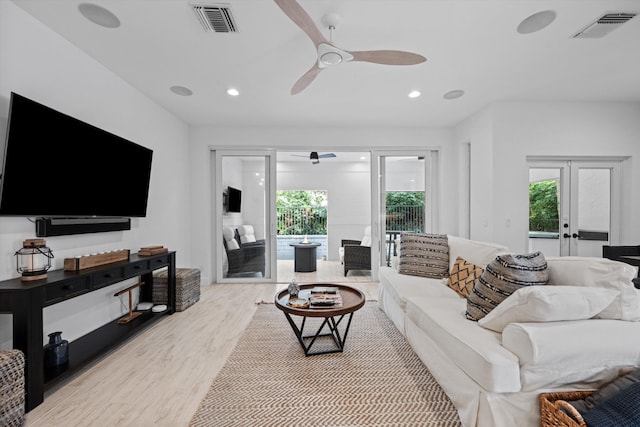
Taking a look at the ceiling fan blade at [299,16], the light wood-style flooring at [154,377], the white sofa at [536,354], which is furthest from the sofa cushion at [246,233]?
the white sofa at [536,354]

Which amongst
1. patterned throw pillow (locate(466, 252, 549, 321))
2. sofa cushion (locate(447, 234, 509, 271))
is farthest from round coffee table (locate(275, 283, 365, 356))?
sofa cushion (locate(447, 234, 509, 271))

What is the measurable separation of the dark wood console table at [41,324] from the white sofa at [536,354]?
8.31ft

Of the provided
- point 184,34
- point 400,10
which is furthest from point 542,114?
point 184,34

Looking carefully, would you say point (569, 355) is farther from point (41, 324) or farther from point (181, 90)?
point (181, 90)

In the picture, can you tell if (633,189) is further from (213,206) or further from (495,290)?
(213,206)

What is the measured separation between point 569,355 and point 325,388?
1.39 m

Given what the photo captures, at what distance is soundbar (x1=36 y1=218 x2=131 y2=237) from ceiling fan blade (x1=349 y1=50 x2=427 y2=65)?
268cm

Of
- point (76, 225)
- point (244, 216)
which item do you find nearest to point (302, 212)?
point (244, 216)

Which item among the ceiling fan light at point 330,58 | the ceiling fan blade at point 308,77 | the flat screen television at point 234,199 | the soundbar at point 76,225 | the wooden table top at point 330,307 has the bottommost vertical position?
the wooden table top at point 330,307

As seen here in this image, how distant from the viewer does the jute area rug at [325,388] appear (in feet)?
5.48

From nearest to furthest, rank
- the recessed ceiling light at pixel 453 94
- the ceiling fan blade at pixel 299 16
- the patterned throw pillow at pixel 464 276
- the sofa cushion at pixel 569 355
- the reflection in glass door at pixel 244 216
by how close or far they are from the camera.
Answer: the sofa cushion at pixel 569 355
the ceiling fan blade at pixel 299 16
the patterned throw pillow at pixel 464 276
the recessed ceiling light at pixel 453 94
the reflection in glass door at pixel 244 216

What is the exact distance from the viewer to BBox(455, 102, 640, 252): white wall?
3.83m

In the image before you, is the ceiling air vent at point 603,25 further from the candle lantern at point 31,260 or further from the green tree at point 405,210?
the candle lantern at point 31,260

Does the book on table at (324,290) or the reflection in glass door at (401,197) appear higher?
the reflection in glass door at (401,197)
